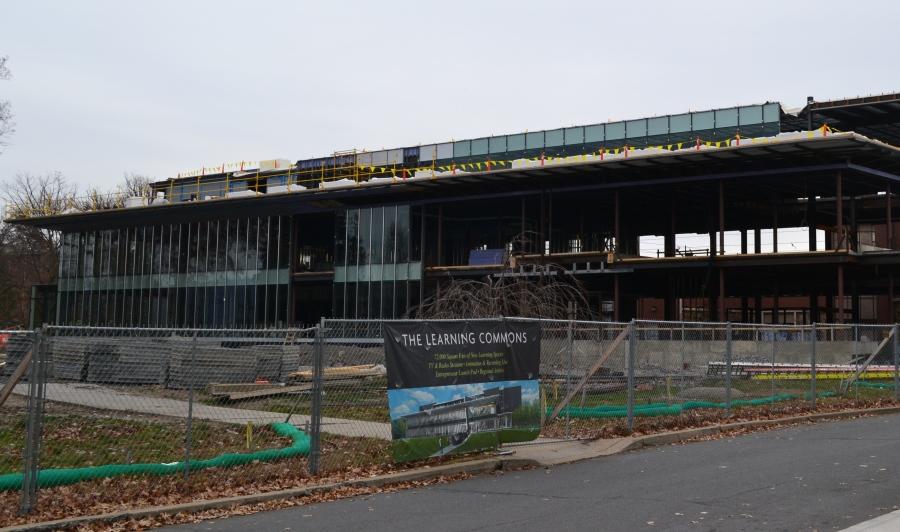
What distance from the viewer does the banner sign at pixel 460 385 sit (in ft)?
40.7

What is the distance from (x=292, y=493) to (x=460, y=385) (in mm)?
3312

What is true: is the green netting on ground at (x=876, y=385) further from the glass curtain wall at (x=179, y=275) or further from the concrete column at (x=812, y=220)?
the glass curtain wall at (x=179, y=275)

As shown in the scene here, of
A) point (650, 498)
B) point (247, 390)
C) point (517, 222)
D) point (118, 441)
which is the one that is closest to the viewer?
point (650, 498)

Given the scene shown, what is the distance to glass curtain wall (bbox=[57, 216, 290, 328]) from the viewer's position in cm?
6012

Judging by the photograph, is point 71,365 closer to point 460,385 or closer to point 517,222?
point 460,385

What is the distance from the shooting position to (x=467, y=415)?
43.6 feet

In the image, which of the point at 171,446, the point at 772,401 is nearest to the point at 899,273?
the point at 772,401

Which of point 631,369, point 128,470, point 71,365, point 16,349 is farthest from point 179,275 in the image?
point 128,470

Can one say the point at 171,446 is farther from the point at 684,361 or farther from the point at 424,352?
the point at 684,361

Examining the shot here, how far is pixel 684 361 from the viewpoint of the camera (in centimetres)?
1833

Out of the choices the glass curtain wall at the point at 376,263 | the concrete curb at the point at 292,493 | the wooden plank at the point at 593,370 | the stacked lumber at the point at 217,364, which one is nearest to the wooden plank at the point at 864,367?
the wooden plank at the point at 593,370

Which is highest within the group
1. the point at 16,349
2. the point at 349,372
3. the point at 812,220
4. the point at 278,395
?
the point at 812,220

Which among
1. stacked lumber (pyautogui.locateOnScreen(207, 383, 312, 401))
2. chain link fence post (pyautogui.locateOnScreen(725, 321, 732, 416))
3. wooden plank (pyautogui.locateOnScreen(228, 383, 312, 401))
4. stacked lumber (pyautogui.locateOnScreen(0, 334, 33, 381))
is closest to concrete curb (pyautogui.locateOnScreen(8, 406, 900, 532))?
chain link fence post (pyautogui.locateOnScreen(725, 321, 732, 416))

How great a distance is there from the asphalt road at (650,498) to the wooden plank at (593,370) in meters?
1.65
